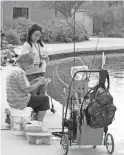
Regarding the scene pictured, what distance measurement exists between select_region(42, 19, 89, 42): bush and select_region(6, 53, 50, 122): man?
24915mm

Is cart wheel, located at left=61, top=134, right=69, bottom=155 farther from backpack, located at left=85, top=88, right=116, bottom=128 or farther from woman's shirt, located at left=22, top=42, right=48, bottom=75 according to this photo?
woman's shirt, located at left=22, top=42, right=48, bottom=75

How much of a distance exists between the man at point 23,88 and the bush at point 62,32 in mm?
24915

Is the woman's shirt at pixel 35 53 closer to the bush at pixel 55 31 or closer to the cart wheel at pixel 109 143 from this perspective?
the cart wheel at pixel 109 143

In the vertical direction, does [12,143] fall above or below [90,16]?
below

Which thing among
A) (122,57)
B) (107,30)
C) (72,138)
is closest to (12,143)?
(72,138)

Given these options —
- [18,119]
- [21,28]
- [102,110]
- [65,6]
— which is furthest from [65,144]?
[65,6]

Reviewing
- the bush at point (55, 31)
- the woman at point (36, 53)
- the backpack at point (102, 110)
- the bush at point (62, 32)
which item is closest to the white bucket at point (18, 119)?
the woman at point (36, 53)

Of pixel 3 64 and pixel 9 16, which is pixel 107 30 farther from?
pixel 3 64

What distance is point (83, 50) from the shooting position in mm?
25828

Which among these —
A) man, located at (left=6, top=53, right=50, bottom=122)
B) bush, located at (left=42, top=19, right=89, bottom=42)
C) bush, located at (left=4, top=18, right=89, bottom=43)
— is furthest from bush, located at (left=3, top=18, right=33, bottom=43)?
man, located at (left=6, top=53, right=50, bottom=122)

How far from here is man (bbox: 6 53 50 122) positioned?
6.99 meters

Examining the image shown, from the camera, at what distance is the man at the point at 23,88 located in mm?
6992

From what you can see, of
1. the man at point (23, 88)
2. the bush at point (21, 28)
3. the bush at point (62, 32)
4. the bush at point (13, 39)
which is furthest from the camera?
the bush at point (62, 32)

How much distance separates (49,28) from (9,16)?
1208 cm
